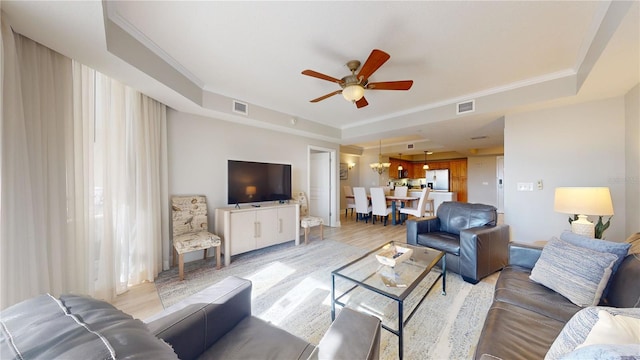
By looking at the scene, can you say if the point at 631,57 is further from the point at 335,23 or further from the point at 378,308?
the point at 378,308

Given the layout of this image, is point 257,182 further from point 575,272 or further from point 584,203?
point 584,203

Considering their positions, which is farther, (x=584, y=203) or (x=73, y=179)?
(x=584, y=203)

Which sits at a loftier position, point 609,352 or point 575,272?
point 609,352

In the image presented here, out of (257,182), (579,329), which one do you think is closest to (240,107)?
(257,182)

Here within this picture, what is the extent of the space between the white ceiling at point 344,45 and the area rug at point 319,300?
2.23 meters

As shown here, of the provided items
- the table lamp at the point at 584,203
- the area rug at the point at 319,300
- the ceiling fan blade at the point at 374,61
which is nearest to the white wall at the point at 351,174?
the area rug at the point at 319,300

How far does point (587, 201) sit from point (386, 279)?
211 cm

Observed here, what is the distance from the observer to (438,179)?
29.7ft

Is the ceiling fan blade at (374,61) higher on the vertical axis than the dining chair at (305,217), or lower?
higher

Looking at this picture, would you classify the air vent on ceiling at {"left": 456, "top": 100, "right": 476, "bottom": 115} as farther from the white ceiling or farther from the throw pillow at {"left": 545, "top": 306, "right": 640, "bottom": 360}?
the throw pillow at {"left": 545, "top": 306, "right": 640, "bottom": 360}

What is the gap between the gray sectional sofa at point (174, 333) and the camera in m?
0.44

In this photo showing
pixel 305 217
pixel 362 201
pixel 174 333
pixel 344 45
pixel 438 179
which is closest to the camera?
pixel 174 333

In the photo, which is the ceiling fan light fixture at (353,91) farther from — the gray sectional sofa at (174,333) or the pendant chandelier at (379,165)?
the pendant chandelier at (379,165)

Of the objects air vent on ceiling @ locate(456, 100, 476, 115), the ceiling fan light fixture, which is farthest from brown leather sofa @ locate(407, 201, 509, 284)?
the ceiling fan light fixture
